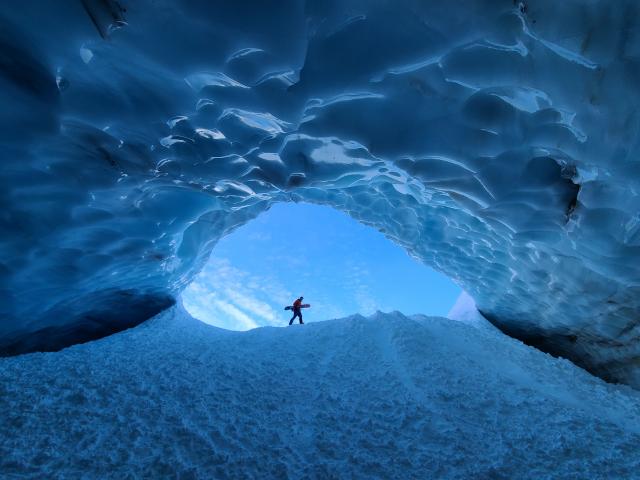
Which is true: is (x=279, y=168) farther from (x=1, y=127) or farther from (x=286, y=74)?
(x=1, y=127)

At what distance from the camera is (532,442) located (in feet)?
8.04

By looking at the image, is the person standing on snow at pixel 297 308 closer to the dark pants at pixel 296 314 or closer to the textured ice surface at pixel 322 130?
the dark pants at pixel 296 314

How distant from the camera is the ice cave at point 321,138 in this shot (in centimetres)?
220

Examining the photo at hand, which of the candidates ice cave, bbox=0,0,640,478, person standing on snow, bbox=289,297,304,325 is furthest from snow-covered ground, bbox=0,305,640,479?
person standing on snow, bbox=289,297,304,325

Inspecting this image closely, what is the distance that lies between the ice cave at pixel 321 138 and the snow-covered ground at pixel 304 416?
0.08 meters

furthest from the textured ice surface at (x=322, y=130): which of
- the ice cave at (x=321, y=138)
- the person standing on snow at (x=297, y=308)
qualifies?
the person standing on snow at (x=297, y=308)

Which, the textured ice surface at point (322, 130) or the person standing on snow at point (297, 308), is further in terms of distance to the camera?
the person standing on snow at point (297, 308)

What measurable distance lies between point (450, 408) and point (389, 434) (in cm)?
75

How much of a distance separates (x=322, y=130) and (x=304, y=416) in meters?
2.70

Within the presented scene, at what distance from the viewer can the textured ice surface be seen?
7.26ft

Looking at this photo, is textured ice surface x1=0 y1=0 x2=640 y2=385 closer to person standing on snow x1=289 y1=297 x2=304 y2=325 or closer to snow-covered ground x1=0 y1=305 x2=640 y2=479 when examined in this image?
snow-covered ground x1=0 y1=305 x2=640 y2=479

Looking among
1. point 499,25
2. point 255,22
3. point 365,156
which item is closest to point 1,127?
point 255,22

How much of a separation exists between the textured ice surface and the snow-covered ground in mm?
1339

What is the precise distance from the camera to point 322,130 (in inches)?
129
